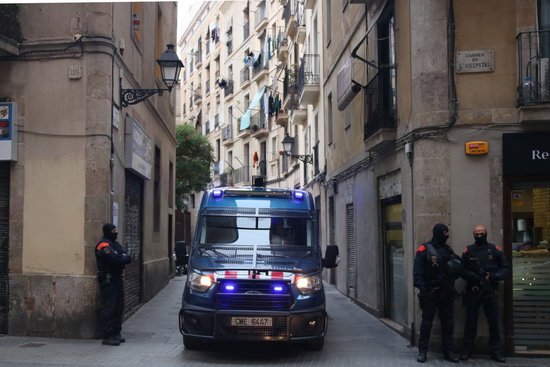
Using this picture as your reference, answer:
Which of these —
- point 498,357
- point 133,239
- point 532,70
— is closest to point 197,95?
point 133,239

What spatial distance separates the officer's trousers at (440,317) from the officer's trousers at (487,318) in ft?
0.75

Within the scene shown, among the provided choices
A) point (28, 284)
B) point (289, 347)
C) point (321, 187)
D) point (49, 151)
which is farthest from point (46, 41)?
point (321, 187)

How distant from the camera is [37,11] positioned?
11539 mm

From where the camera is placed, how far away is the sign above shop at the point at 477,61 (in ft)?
33.0

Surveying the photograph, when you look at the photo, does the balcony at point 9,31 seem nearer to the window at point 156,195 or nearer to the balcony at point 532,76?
the window at point 156,195

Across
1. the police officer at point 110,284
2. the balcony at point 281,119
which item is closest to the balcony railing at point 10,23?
the police officer at point 110,284

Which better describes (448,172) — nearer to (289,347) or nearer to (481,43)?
(481,43)

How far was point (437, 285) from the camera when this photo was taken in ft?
31.3

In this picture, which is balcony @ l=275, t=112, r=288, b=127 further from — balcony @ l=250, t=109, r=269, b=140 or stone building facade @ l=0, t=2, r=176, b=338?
stone building facade @ l=0, t=2, r=176, b=338

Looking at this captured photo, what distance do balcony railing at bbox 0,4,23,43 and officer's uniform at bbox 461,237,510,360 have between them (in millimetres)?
7853

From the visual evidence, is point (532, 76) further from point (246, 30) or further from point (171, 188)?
point (246, 30)

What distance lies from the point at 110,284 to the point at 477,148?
19.2ft

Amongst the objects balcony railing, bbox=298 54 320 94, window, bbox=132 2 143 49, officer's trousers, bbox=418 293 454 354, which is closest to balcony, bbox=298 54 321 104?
balcony railing, bbox=298 54 320 94

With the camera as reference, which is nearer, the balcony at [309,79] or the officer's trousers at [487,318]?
the officer's trousers at [487,318]
